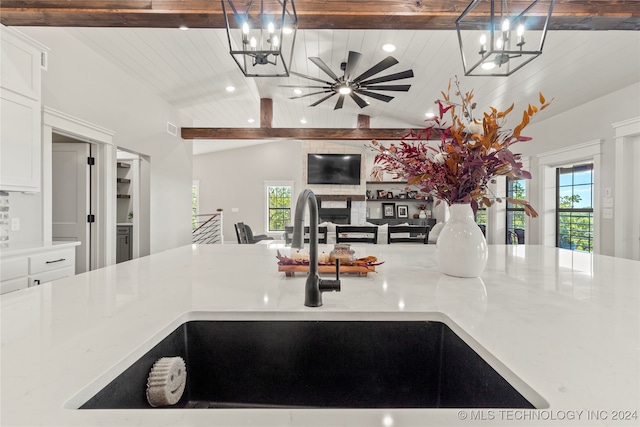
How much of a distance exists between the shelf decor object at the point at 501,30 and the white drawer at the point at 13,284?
10.1 feet

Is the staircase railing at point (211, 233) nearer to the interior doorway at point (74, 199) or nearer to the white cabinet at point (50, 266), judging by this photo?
the interior doorway at point (74, 199)

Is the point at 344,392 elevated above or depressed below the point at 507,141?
below

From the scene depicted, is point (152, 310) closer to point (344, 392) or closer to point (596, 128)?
point (344, 392)

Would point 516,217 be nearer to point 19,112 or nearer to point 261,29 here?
point 261,29

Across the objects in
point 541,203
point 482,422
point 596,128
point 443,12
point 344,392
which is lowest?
point 344,392

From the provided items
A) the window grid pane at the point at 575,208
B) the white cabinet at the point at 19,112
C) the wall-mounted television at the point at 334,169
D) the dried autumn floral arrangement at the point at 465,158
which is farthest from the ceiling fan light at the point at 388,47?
the wall-mounted television at the point at 334,169

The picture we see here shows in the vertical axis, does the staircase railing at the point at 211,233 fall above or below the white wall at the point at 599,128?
below

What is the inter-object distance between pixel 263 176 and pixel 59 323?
927 centimetres

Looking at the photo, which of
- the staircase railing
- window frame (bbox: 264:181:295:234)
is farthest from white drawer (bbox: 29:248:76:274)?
window frame (bbox: 264:181:295:234)

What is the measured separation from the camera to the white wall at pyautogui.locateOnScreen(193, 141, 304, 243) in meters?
9.80

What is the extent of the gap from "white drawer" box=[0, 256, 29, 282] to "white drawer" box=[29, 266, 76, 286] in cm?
8

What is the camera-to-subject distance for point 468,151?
1172 mm

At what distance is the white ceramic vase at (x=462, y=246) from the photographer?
124cm

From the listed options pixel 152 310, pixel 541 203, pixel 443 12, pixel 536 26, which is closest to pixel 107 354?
pixel 152 310
